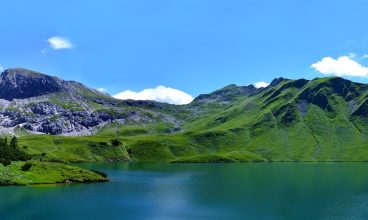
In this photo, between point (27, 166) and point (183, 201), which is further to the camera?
point (27, 166)

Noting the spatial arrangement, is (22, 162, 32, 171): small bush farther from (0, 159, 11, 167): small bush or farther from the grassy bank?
(0, 159, 11, 167): small bush

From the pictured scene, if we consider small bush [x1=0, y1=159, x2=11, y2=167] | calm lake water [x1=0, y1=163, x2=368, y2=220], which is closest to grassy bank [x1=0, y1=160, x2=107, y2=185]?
small bush [x1=0, y1=159, x2=11, y2=167]

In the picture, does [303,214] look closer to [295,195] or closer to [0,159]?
[295,195]

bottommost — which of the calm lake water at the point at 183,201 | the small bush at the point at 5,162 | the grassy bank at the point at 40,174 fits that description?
the calm lake water at the point at 183,201

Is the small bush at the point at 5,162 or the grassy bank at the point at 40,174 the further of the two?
the small bush at the point at 5,162

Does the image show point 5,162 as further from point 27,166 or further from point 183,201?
point 183,201

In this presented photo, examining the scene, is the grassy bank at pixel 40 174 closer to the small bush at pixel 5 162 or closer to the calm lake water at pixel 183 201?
the small bush at pixel 5 162

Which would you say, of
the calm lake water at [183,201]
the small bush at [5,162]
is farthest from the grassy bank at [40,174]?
the calm lake water at [183,201]

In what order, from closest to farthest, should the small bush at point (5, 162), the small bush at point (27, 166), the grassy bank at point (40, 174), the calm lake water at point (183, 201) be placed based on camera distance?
the calm lake water at point (183, 201) → the grassy bank at point (40, 174) → the small bush at point (5, 162) → the small bush at point (27, 166)

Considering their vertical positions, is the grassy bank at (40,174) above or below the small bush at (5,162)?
below

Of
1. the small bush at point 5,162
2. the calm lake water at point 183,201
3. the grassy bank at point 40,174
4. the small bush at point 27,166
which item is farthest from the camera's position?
the small bush at point 27,166

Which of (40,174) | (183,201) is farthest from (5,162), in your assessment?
(183,201)

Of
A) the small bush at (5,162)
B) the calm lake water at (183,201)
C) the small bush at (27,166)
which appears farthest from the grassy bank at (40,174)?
the calm lake water at (183,201)

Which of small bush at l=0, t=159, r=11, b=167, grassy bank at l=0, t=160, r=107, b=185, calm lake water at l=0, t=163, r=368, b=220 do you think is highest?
small bush at l=0, t=159, r=11, b=167
